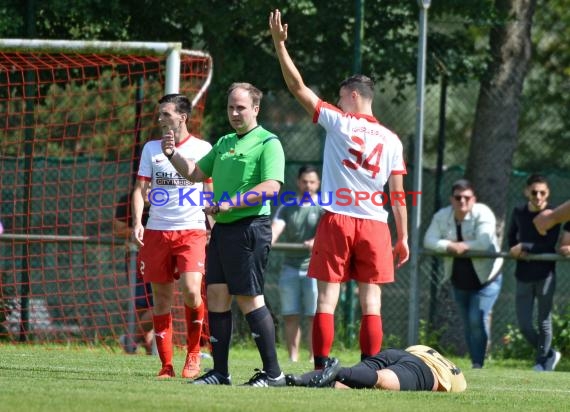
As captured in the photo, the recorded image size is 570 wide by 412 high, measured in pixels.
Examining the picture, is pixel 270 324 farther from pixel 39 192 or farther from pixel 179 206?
pixel 39 192

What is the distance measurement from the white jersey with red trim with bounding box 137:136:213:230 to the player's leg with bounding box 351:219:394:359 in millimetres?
1200

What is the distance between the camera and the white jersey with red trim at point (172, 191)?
845cm

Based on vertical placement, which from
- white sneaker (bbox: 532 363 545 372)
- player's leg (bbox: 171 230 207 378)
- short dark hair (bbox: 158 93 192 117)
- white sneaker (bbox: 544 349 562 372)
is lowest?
white sneaker (bbox: 532 363 545 372)

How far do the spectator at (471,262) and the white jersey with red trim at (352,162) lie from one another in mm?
3841

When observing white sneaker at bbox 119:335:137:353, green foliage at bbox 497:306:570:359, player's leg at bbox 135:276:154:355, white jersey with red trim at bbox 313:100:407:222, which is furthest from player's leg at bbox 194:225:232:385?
green foliage at bbox 497:306:570:359

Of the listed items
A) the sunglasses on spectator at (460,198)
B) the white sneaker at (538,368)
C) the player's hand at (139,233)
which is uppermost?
the sunglasses on spectator at (460,198)

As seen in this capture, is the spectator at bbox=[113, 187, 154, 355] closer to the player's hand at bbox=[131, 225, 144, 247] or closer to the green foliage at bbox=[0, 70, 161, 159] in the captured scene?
the green foliage at bbox=[0, 70, 161, 159]

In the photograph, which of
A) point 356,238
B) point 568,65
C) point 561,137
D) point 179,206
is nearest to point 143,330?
point 179,206

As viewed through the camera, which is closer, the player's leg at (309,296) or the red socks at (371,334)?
the red socks at (371,334)

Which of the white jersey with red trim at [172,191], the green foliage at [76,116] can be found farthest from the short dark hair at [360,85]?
the green foliage at [76,116]

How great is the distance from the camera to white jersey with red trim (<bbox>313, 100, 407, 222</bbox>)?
26.2 ft

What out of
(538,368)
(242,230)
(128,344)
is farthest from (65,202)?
(242,230)

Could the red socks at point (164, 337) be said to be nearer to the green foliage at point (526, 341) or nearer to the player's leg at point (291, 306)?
the player's leg at point (291, 306)

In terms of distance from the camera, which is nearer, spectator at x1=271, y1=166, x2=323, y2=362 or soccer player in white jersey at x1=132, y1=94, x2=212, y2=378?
soccer player in white jersey at x1=132, y1=94, x2=212, y2=378
